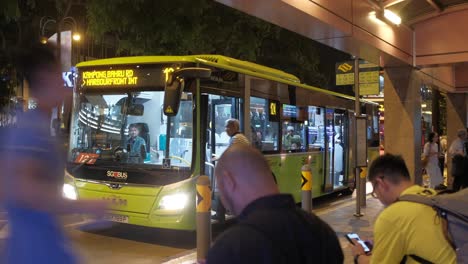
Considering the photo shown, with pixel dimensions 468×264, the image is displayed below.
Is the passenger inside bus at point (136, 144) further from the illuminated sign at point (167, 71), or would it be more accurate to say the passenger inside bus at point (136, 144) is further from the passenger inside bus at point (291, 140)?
the passenger inside bus at point (291, 140)

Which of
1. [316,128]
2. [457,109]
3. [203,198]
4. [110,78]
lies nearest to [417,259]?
[203,198]

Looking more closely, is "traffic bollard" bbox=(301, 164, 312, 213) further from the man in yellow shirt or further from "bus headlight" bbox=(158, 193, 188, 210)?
the man in yellow shirt

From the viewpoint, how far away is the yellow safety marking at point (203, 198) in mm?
6672

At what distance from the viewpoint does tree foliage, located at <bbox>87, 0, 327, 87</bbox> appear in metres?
15.0

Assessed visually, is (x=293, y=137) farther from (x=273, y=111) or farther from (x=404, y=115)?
(x=404, y=115)

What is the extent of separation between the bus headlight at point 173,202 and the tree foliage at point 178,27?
787 cm

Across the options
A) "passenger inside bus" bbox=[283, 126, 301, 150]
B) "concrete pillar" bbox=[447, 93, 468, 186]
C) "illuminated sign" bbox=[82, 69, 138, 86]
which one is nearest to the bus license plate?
"illuminated sign" bbox=[82, 69, 138, 86]

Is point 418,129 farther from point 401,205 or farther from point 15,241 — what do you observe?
point 15,241

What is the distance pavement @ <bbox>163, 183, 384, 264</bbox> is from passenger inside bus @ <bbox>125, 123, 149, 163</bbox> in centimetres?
176

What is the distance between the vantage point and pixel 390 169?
121 inches

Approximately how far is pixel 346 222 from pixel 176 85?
14.6 feet

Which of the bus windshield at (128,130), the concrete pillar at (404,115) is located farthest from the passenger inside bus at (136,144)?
the concrete pillar at (404,115)

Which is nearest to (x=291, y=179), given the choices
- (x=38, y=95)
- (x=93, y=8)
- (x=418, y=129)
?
(x=418, y=129)

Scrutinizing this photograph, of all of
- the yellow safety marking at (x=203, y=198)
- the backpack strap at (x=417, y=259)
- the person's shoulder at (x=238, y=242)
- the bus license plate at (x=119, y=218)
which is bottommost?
the bus license plate at (x=119, y=218)
